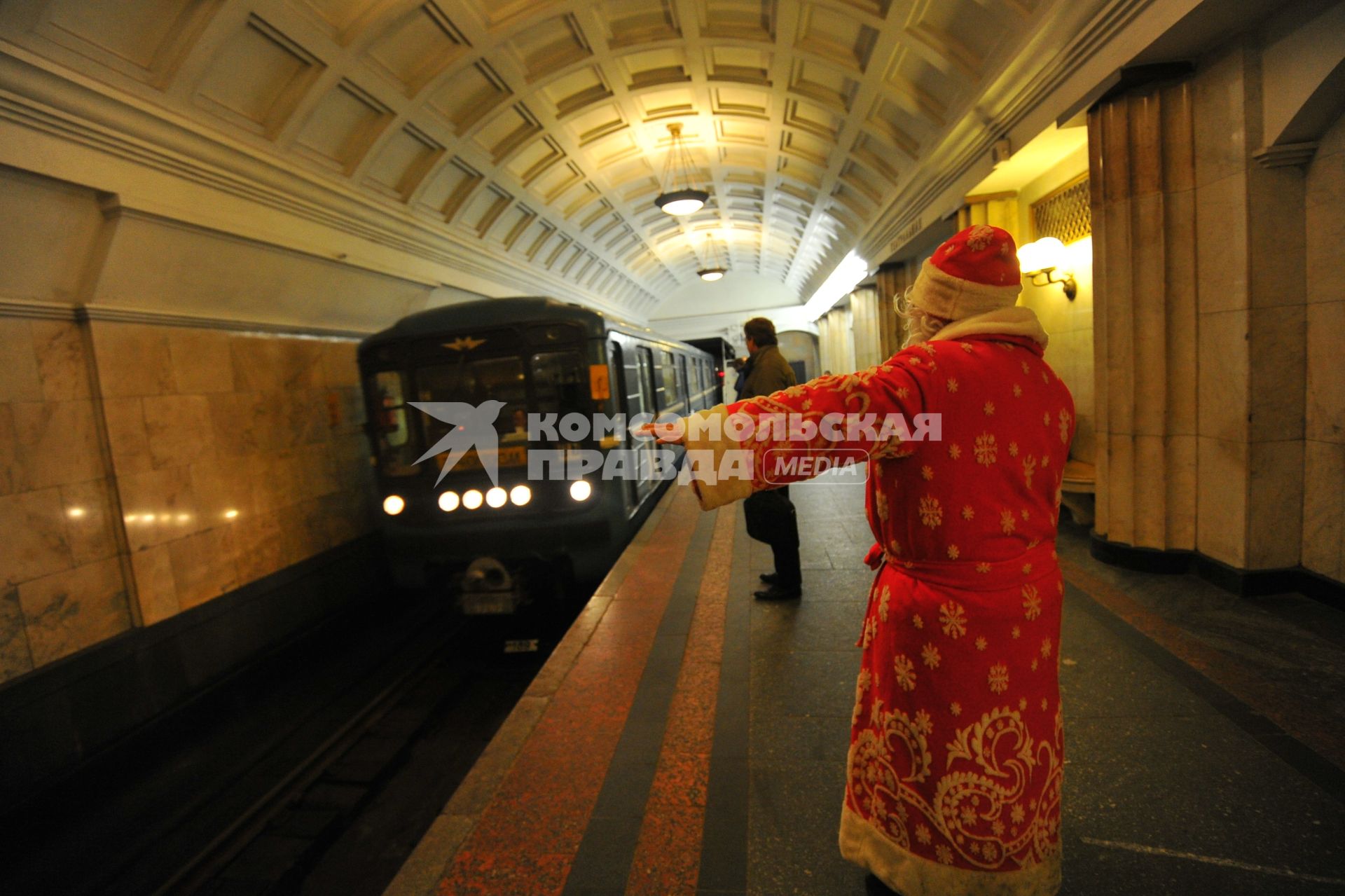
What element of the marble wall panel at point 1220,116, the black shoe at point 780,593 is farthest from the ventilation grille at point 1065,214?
the black shoe at point 780,593

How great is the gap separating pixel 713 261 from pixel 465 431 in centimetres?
1800

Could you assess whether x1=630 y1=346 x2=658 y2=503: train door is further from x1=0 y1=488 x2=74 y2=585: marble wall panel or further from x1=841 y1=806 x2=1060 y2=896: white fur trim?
x1=841 y1=806 x2=1060 y2=896: white fur trim

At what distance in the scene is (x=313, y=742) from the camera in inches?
183

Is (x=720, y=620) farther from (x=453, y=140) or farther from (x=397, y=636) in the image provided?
A: (x=453, y=140)

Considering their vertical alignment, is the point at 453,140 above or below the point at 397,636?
above

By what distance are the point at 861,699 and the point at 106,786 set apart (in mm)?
5196

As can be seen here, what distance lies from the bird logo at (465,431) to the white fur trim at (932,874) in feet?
13.2

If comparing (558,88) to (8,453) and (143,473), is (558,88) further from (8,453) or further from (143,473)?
→ (8,453)

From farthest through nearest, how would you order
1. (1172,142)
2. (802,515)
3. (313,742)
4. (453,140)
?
(453,140) < (802,515) < (313,742) < (1172,142)

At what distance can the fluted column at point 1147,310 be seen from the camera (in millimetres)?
4082

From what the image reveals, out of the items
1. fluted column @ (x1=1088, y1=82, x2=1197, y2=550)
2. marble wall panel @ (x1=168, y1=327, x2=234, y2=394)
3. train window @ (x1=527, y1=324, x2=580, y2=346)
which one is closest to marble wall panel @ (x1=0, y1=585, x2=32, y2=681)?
marble wall panel @ (x1=168, y1=327, x2=234, y2=394)

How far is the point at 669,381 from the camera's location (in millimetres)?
9008

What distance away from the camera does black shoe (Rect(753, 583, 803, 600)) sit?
4359 mm

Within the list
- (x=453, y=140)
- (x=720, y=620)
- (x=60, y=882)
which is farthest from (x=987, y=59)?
(x=60, y=882)
